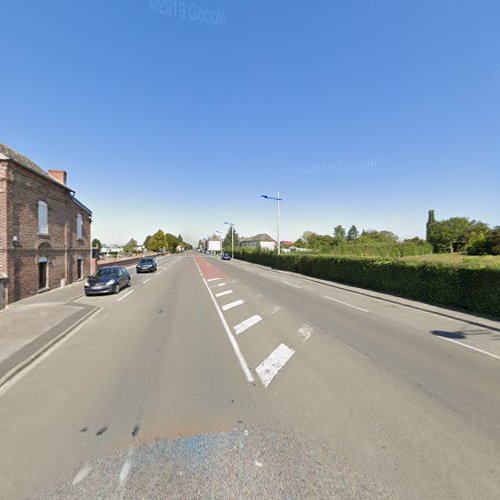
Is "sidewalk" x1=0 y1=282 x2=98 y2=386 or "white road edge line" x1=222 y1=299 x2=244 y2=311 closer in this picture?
"sidewalk" x1=0 y1=282 x2=98 y2=386

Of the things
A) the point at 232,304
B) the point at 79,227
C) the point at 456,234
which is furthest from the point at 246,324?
the point at 456,234

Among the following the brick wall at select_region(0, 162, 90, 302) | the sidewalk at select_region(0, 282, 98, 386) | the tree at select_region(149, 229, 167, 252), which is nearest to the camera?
the sidewalk at select_region(0, 282, 98, 386)

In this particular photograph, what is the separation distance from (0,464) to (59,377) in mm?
2310

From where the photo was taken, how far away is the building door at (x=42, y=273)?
1463 centimetres

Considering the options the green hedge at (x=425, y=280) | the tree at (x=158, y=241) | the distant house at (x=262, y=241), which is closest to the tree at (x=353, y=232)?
the distant house at (x=262, y=241)

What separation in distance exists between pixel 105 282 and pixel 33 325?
19.0 feet

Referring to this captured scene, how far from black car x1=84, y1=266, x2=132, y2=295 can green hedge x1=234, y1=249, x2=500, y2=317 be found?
15.6 meters

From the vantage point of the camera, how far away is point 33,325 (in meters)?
8.42

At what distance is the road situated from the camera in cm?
271

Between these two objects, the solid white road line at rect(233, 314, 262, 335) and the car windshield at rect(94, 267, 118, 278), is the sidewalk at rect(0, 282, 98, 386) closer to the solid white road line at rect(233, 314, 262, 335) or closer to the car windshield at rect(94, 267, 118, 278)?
the car windshield at rect(94, 267, 118, 278)

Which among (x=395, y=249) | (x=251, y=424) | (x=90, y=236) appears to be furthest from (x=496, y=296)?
(x=395, y=249)

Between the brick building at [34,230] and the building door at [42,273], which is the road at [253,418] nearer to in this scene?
the brick building at [34,230]

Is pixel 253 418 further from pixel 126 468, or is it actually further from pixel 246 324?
pixel 246 324

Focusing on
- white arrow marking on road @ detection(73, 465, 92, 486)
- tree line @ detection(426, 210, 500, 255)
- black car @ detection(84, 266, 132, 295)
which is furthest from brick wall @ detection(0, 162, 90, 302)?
tree line @ detection(426, 210, 500, 255)
